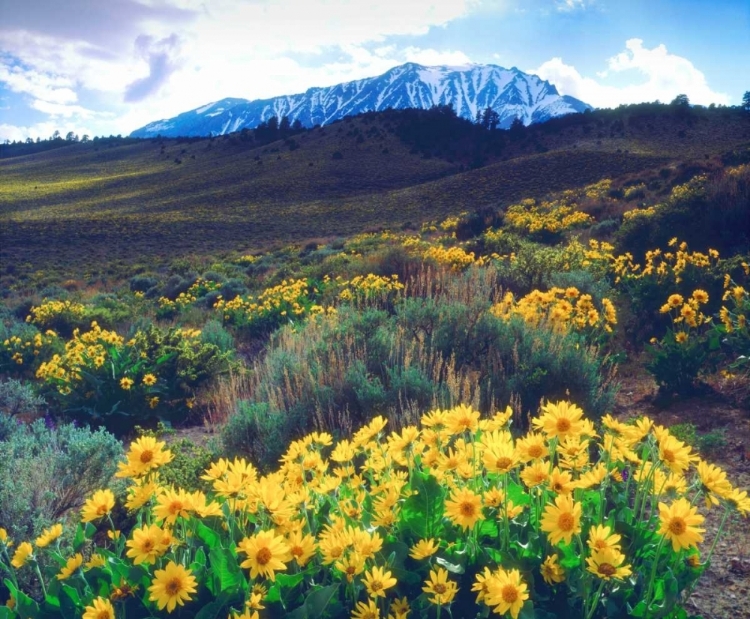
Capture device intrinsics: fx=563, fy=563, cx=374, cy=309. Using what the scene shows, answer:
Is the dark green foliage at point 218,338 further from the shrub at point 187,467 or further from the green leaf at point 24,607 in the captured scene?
the green leaf at point 24,607

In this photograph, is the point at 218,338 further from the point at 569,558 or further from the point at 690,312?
the point at 569,558

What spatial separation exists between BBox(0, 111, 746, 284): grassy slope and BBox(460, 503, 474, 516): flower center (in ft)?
89.8

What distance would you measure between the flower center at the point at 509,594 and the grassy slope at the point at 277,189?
2757 cm

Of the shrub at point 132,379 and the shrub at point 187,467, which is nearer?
the shrub at point 187,467

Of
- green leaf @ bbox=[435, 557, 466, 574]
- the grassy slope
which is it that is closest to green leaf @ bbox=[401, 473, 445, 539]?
green leaf @ bbox=[435, 557, 466, 574]

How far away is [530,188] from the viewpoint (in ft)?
115

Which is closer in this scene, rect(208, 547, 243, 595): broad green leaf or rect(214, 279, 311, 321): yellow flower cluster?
rect(208, 547, 243, 595): broad green leaf

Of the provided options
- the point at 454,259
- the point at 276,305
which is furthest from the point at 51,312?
the point at 454,259

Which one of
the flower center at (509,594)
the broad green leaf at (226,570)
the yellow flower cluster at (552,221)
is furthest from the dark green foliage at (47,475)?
the yellow flower cluster at (552,221)

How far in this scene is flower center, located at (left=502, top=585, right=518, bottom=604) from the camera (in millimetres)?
1346

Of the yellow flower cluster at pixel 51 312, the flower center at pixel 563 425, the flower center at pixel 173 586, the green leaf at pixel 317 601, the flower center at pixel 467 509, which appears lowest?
the yellow flower cluster at pixel 51 312

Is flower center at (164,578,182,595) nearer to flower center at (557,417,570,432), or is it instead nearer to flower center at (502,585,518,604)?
flower center at (502,585,518,604)

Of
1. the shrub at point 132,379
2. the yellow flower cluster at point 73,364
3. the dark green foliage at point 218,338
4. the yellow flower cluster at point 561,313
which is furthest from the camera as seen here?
the dark green foliage at point 218,338

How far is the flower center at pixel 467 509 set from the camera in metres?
1.54
